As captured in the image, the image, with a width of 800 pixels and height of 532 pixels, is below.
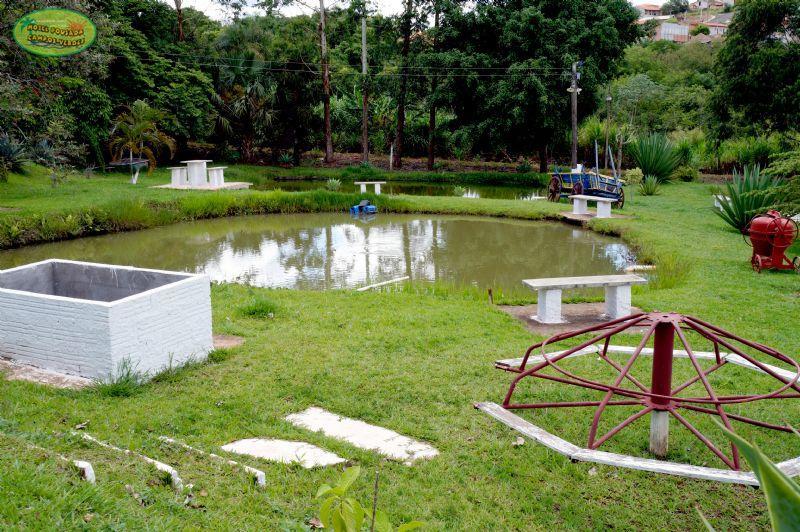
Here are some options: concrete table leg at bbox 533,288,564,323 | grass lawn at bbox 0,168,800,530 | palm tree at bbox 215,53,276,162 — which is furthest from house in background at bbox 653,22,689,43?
concrete table leg at bbox 533,288,564,323

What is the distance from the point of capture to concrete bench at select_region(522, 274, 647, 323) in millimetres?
7609

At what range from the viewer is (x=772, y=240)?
9.83 meters

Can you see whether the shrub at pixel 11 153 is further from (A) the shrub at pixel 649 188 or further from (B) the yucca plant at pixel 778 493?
(B) the yucca plant at pixel 778 493

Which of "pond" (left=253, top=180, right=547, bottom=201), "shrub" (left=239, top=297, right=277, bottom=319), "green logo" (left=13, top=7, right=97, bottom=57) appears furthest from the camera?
"pond" (left=253, top=180, right=547, bottom=201)

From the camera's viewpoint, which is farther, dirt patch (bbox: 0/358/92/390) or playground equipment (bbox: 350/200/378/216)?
playground equipment (bbox: 350/200/378/216)

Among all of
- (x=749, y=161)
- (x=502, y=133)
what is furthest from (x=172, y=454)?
(x=749, y=161)

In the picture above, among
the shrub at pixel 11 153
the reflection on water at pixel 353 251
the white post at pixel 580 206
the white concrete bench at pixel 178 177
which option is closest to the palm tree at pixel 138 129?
the white concrete bench at pixel 178 177

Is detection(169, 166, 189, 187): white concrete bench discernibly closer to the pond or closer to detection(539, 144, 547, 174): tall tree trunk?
the pond

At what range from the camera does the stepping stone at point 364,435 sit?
4.35 meters

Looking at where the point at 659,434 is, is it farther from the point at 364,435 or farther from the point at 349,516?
the point at 349,516

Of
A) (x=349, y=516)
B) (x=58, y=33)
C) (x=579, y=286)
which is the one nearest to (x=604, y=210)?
(x=579, y=286)

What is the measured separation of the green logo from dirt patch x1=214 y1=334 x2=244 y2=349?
6997 mm

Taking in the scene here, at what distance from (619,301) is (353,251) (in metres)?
6.11

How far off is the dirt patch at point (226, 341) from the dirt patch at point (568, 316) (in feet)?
9.38
